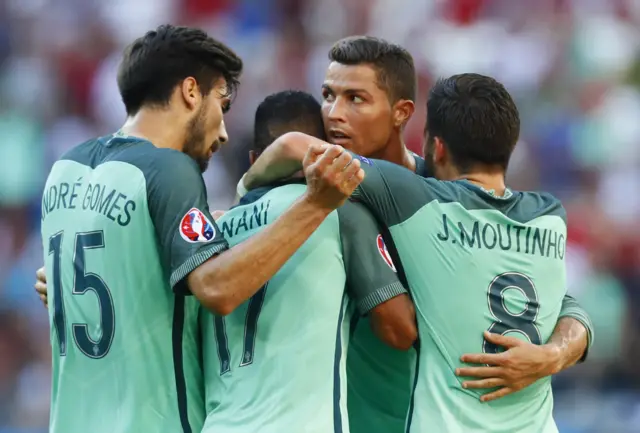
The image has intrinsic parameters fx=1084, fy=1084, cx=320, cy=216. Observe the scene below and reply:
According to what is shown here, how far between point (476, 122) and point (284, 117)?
81cm

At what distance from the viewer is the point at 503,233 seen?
4.28 meters

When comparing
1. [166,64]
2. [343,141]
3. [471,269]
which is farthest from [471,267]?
[166,64]

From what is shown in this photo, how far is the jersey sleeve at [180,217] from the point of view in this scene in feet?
12.7

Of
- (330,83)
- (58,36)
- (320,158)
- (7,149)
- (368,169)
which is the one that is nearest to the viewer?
(320,158)

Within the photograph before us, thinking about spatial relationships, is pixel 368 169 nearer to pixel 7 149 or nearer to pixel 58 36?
pixel 7 149

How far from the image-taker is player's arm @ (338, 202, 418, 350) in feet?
13.6

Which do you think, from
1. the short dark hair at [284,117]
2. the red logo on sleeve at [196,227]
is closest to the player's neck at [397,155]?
the short dark hair at [284,117]

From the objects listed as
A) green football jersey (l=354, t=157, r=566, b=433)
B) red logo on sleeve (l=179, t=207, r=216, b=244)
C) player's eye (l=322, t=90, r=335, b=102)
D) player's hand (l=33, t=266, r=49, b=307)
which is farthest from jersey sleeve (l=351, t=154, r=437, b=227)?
player's hand (l=33, t=266, r=49, b=307)

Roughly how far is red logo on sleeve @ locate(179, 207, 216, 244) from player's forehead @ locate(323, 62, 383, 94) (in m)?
1.39

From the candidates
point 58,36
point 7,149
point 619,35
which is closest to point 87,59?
point 58,36

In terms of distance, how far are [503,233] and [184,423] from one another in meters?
1.44

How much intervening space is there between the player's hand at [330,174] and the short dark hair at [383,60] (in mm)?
1478

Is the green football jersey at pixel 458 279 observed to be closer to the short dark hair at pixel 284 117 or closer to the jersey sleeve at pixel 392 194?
the jersey sleeve at pixel 392 194

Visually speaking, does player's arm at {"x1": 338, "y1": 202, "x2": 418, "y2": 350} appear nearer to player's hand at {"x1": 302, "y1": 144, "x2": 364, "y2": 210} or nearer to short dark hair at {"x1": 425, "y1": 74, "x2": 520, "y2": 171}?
player's hand at {"x1": 302, "y1": 144, "x2": 364, "y2": 210}
